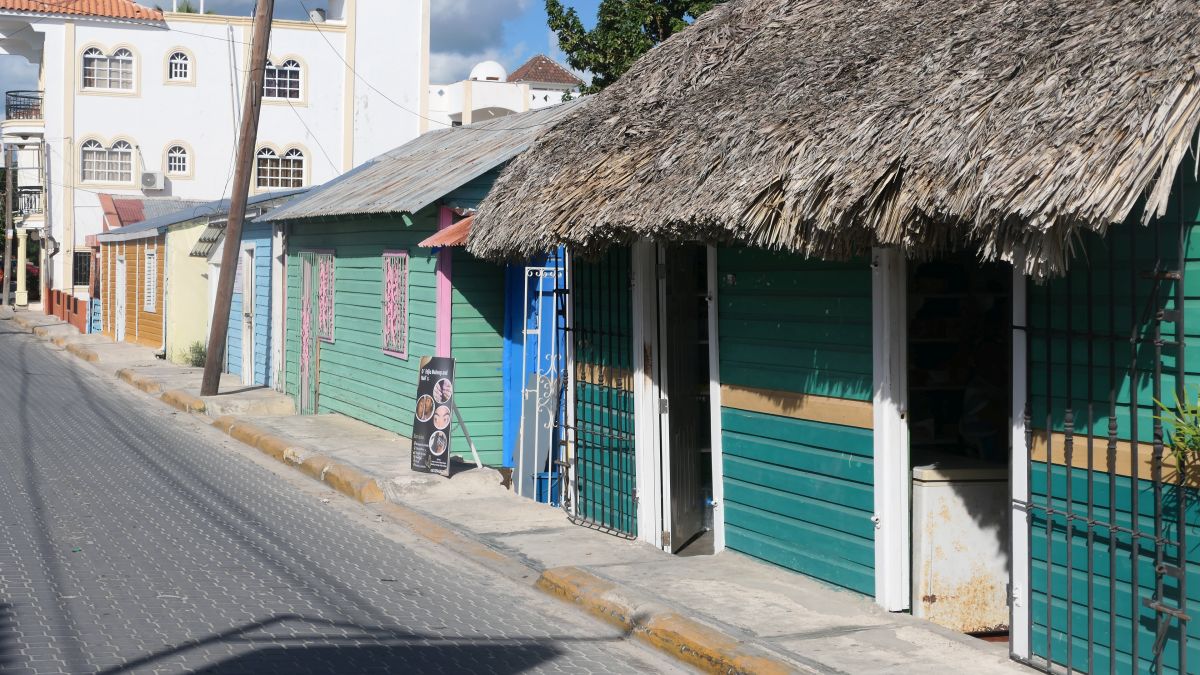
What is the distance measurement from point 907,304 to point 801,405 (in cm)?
93

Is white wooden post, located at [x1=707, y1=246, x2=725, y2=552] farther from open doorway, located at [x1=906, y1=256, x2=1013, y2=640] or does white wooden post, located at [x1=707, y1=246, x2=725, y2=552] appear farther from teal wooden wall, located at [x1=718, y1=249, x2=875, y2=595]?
open doorway, located at [x1=906, y1=256, x2=1013, y2=640]

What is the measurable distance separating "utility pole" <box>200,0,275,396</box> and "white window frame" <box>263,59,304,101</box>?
33109mm

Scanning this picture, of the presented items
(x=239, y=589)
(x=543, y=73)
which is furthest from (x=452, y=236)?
(x=543, y=73)

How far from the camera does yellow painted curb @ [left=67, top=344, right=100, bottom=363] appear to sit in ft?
92.2

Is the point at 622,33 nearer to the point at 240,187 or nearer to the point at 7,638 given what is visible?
the point at 240,187

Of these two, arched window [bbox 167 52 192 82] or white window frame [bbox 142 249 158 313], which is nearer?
white window frame [bbox 142 249 158 313]

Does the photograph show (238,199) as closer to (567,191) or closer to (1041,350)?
(567,191)

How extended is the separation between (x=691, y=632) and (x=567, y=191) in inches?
144

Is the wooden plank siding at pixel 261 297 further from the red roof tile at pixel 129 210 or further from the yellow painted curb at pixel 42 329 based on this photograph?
the red roof tile at pixel 129 210

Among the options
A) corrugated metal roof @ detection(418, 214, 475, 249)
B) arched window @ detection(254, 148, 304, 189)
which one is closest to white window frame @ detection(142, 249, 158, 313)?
corrugated metal roof @ detection(418, 214, 475, 249)

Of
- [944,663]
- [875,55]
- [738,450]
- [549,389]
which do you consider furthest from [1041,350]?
[549,389]

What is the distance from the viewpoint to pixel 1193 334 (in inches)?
220

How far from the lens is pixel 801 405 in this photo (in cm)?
816

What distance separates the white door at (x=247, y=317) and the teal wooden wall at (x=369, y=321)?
9.66ft
